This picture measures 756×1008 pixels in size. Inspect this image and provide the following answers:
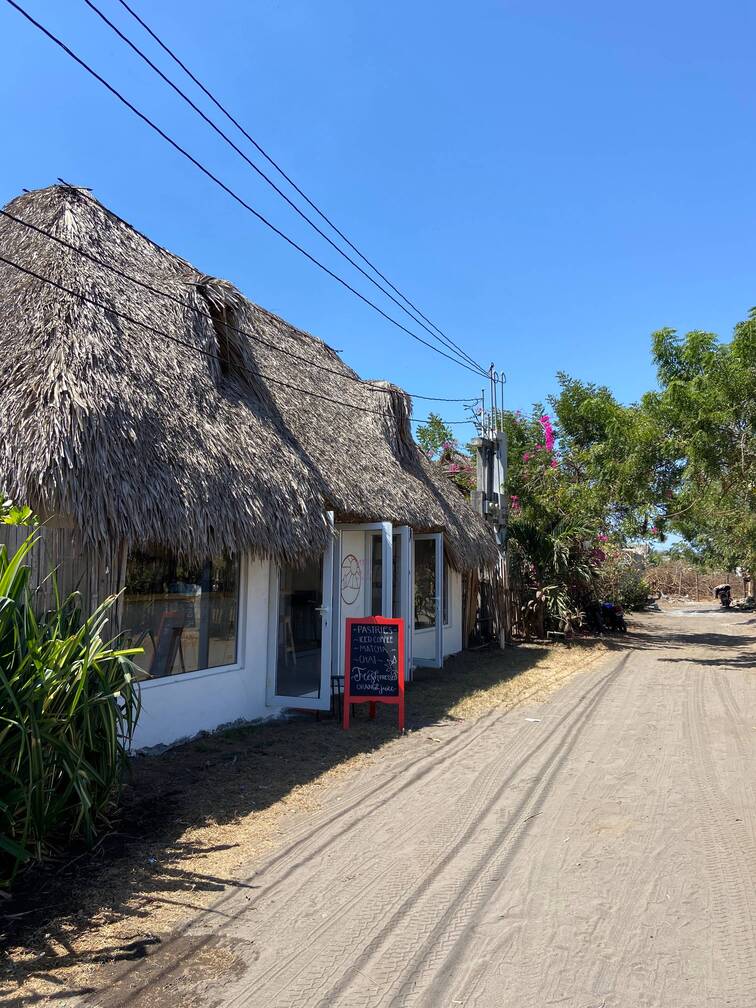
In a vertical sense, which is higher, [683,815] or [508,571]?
[508,571]

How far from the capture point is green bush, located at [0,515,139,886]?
3932 mm

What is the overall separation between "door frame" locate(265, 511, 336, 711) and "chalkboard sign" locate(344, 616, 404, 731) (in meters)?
0.42

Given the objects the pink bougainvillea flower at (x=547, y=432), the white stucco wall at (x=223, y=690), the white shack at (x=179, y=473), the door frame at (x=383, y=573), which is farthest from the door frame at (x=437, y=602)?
the pink bougainvillea flower at (x=547, y=432)

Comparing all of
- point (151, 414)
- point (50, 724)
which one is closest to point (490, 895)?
point (50, 724)

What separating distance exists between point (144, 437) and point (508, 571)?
12.1 meters

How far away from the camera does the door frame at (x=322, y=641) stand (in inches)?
326

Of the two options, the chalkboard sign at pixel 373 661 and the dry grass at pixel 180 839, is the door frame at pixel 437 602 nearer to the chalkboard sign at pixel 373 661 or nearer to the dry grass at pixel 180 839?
the dry grass at pixel 180 839

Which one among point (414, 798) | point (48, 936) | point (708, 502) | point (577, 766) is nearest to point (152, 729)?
point (414, 798)

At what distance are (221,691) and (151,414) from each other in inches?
116

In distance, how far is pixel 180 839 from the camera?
4.72m

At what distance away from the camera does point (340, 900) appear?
3.86 metres

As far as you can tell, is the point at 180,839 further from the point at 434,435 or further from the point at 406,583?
the point at 434,435

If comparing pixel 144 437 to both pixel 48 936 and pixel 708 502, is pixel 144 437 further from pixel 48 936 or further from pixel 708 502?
pixel 708 502

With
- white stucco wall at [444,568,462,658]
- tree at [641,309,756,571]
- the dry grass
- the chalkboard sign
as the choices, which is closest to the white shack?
the chalkboard sign
